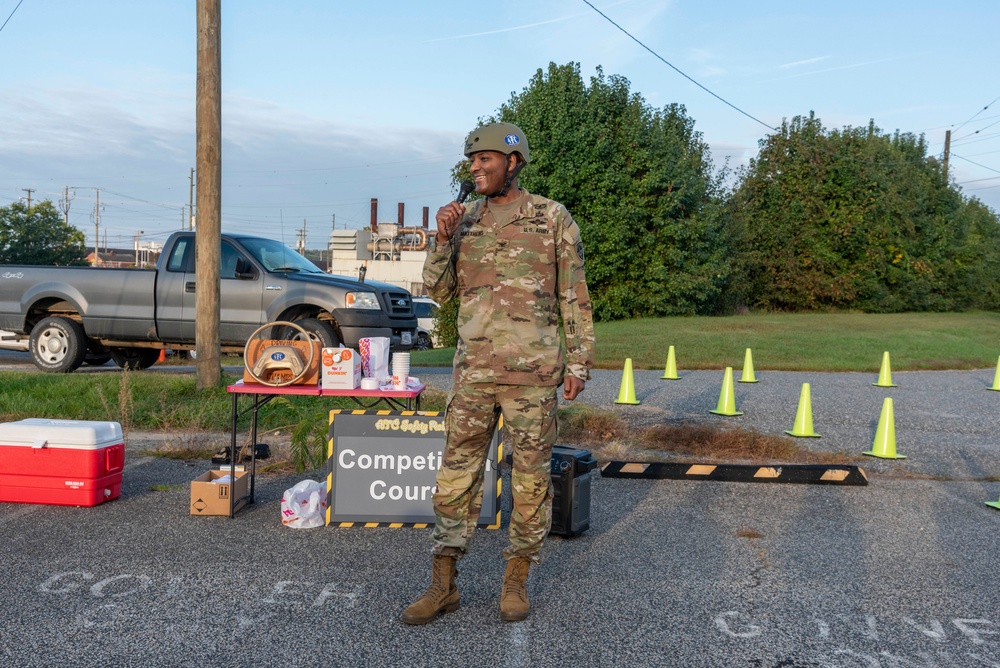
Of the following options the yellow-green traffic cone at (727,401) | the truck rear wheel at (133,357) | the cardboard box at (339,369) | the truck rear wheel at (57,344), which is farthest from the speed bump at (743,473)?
the truck rear wheel at (133,357)

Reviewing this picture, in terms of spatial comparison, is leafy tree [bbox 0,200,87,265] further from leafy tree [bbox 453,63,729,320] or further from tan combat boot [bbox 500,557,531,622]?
tan combat boot [bbox 500,557,531,622]

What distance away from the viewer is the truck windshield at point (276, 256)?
1357 cm

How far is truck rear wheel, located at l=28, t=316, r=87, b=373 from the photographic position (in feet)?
45.5

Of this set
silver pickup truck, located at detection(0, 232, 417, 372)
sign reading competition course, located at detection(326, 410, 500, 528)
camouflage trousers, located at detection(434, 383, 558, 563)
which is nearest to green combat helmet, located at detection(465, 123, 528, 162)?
Answer: camouflage trousers, located at detection(434, 383, 558, 563)

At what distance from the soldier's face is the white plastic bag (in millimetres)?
2661

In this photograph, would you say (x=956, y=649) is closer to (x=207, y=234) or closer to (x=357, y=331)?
(x=207, y=234)

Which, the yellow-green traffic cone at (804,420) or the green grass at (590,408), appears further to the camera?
the yellow-green traffic cone at (804,420)

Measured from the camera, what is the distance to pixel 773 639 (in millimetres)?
4297

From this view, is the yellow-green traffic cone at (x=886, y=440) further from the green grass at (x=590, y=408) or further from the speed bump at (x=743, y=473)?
the speed bump at (x=743, y=473)

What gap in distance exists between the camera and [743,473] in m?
7.70

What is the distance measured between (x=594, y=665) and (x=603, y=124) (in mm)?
34697

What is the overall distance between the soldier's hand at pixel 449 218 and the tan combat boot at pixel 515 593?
5.39 ft

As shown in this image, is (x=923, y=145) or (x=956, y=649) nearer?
(x=956, y=649)

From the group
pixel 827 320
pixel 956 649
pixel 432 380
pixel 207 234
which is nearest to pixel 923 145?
pixel 827 320
